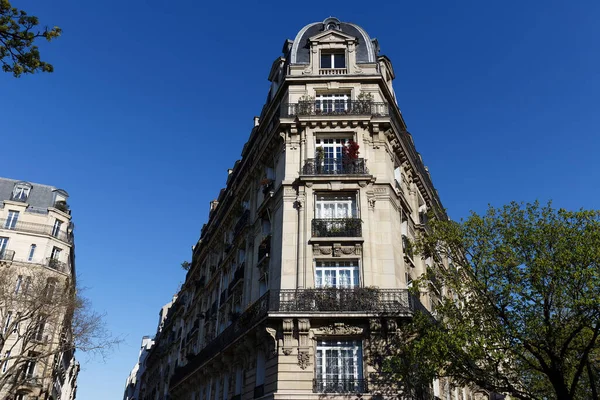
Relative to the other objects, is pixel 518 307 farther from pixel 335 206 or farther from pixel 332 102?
pixel 332 102

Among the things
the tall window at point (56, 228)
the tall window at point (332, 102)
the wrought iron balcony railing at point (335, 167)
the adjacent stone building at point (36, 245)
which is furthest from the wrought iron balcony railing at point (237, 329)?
the tall window at point (56, 228)

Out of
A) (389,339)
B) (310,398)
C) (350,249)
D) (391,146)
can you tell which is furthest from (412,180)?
(310,398)

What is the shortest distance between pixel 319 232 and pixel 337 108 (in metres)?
6.47

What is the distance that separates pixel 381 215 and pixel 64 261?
33.1 metres

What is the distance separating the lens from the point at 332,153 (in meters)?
21.5

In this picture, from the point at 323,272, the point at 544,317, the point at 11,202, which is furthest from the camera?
the point at 11,202

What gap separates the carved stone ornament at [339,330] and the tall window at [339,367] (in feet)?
1.26

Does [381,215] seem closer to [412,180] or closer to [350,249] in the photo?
[350,249]

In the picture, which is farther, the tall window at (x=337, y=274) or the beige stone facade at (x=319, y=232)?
the tall window at (x=337, y=274)

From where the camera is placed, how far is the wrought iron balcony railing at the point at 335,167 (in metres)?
20.4

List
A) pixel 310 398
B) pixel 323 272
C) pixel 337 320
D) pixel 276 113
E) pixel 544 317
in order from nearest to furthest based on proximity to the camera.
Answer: pixel 544 317 → pixel 310 398 → pixel 337 320 → pixel 323 272 → pixel 276 113

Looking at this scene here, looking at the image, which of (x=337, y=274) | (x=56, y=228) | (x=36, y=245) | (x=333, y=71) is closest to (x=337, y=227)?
(x=337, y=274)

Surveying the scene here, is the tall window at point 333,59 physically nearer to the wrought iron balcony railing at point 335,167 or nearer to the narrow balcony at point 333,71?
the narrow balcony at point 333,71

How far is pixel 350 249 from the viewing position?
18.9m
